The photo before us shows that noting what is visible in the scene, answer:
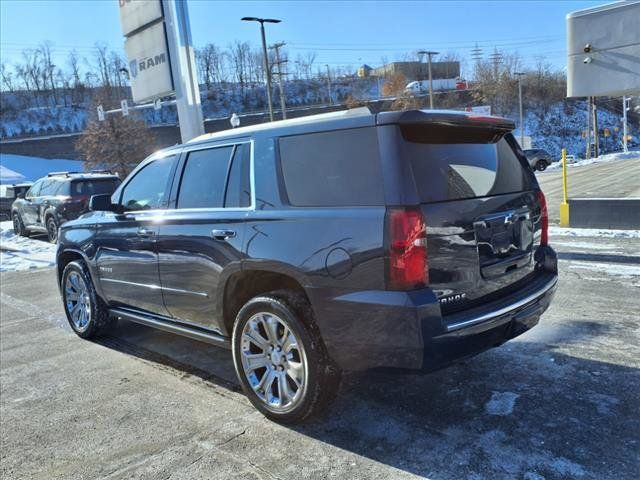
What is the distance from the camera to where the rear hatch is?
290 cm

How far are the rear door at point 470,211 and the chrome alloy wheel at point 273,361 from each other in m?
1.00

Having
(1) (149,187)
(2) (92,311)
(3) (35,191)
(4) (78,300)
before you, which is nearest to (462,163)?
(1) (149,187)

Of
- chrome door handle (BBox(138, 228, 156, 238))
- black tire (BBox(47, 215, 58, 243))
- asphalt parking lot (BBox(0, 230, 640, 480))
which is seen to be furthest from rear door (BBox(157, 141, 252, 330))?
black tire (BBox(47, 215, 58, 243))

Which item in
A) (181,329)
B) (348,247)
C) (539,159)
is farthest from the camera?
(539,159)

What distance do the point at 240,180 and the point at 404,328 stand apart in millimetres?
1616

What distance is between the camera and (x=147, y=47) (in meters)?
13.3

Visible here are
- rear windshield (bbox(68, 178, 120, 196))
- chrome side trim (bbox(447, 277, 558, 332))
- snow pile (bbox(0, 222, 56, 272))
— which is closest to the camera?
chrome side trim (bbox(447, 277, 558, 332))

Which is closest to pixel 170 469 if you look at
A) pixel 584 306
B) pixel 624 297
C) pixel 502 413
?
pixel 502 413

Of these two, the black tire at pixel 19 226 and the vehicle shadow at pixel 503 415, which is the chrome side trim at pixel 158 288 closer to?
the vehicle shadow at pixel 503 415

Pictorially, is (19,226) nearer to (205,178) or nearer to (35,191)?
(35,191)

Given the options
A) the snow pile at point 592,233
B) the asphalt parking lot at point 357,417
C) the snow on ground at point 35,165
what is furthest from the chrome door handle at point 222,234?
the snow on ground at point 35,165

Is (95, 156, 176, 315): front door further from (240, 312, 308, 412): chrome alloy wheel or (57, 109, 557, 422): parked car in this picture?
(240, 312, 308, 412): chrome alloy wheel

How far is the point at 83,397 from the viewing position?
13.5 ft

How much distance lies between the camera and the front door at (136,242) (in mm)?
4418
